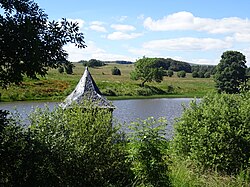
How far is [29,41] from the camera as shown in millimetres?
4438

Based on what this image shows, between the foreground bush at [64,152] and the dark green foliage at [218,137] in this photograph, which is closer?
the foreground bush at [64,152]

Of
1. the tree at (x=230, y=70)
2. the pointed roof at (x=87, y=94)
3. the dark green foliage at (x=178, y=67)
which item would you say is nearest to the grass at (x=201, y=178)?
the pointed roof at (x=87, y=94)

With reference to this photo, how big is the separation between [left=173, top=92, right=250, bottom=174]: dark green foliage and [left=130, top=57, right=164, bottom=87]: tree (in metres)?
50.4

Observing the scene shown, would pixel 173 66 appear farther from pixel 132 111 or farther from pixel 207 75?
pixel 132 111

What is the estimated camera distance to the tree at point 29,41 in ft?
14.7

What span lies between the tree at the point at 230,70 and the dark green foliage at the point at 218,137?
42.7 metres

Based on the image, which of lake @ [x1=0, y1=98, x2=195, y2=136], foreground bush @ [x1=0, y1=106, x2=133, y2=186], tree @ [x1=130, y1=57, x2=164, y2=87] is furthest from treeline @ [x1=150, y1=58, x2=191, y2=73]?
foreground bush @ [x1=0, y1=106, x2=133, y2=186]

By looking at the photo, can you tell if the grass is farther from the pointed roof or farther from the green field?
the green field

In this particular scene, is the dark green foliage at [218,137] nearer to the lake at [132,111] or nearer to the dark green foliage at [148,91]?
the lake at [132,111]

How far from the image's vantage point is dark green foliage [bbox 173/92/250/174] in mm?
11469

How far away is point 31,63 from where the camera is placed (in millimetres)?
4559

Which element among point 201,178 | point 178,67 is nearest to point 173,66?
point 178,67

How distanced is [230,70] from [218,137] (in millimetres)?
48882

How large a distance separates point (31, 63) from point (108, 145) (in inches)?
Answer: 165
